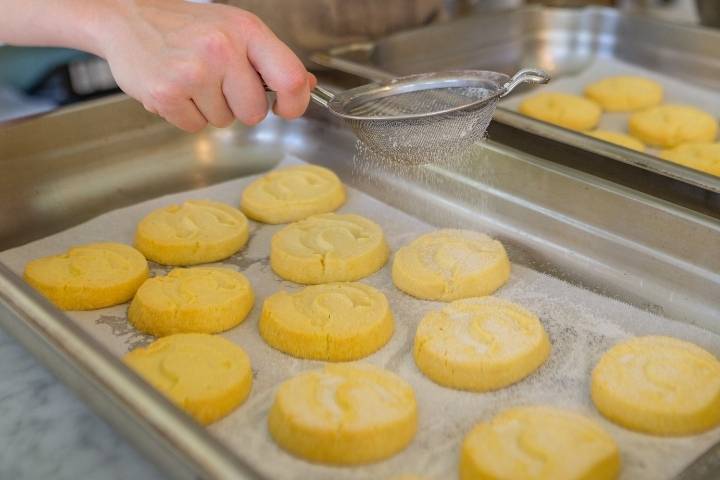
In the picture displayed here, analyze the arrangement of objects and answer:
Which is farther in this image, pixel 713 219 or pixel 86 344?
pixel 713 219

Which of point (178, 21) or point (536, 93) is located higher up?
point (178, 21)

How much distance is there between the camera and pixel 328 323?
1.28 metres

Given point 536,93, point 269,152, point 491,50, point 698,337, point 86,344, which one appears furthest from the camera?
point 491,50

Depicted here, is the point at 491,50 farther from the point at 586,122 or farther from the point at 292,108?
the point at 292,108

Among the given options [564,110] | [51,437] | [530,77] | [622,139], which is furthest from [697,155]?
[51,437]

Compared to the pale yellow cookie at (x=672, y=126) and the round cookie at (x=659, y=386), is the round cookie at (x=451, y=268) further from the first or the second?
the pale yellow cookie at (x=672, y=126)

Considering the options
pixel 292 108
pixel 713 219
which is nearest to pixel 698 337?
pixel 713 219

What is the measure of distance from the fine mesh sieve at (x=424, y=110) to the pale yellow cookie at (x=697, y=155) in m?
0.45

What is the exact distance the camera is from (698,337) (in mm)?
1272

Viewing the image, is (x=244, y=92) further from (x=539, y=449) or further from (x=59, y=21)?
(x=539, y=449)

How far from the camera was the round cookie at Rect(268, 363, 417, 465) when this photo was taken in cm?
104

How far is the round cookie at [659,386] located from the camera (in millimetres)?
1079

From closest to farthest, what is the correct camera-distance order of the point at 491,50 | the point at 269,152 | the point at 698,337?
the point at 698,337, the point at 269,152, the point at 491,50

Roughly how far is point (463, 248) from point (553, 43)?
1.11 m
